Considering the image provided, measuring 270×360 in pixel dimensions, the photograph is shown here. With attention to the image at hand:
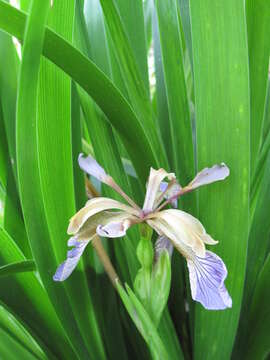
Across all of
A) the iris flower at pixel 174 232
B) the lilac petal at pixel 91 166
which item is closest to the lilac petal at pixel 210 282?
the iris flower at pixel 174 232

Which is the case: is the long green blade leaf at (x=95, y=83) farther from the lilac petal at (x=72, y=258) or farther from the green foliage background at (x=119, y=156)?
the lilac petal at (x=72, y=258)

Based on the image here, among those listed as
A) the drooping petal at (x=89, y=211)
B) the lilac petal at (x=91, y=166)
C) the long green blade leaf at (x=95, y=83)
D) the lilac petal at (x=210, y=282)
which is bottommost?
the lilac petal at (x=210, y=282)

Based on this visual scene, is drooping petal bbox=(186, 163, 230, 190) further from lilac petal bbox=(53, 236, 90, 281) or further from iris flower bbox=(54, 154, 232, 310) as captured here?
lilac petal bbox=(53, 236, 90, 281)

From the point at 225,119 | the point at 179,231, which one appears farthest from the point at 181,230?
the point at 225,119

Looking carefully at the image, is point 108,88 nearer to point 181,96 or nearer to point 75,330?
point 181,96

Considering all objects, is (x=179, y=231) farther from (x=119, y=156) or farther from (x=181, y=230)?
(x=119, y=156)

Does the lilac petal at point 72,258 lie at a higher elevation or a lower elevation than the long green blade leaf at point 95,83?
lower

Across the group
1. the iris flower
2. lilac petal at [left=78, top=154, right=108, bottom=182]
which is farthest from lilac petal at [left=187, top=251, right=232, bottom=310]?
lilac petal at [left=78, top=154, right=108, bottom=182]
